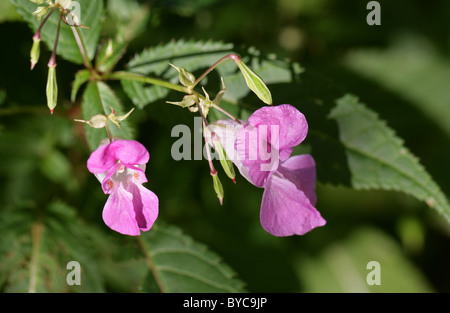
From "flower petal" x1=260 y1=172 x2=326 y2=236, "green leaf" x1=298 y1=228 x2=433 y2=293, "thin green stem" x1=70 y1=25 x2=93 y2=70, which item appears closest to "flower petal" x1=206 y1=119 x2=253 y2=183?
"flower petal" x1=260 y1=172 x2=326 y2=236

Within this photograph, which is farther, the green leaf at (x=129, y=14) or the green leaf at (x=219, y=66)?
the green leaf at (x=129, y=14)

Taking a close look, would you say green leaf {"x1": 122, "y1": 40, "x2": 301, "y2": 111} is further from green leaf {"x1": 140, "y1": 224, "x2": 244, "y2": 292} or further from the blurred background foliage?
the blurred background foliage

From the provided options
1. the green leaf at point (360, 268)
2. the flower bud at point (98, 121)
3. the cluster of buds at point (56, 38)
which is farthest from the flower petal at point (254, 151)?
the green leaf at point (360, 268)

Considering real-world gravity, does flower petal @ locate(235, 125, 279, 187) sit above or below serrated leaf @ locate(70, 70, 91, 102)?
below

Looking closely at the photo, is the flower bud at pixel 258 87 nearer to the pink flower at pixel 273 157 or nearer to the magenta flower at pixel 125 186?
the pink flower at pixel 273 157
